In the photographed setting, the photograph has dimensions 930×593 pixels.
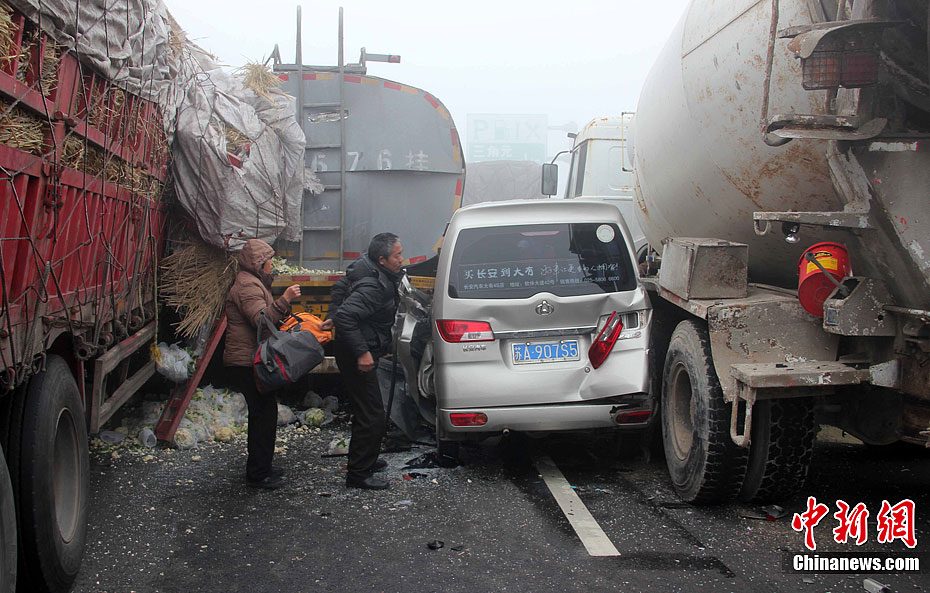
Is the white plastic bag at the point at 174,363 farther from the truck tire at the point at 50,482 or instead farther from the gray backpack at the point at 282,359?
the truck tire at the point at 50,482

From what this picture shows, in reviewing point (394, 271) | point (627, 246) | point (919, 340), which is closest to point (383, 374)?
point (394, 271)

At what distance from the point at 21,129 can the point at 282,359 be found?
7.80ft

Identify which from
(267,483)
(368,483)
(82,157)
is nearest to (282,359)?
(267,483)

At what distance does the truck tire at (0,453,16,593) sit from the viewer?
2881mm

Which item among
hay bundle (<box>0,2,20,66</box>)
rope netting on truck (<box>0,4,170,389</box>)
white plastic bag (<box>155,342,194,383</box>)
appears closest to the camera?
hay bundle (<box>0,2,20,66</box>)

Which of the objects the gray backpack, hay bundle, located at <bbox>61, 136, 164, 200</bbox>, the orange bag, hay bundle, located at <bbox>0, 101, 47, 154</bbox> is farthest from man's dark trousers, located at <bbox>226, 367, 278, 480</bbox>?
hay bundle, located at <bbox>0, 101, 47, 154</bbox>

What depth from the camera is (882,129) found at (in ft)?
11.4

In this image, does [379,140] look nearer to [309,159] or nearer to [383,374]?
[309,159]

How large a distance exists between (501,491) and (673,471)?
3.53ft

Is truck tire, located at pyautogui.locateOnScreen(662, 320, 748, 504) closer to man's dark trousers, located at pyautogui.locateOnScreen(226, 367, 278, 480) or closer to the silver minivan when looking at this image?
the silver minivan

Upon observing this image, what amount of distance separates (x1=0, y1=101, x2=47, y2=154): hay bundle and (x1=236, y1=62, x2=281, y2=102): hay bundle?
433 cm

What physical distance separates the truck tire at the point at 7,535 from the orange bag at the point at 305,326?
2.80 meters

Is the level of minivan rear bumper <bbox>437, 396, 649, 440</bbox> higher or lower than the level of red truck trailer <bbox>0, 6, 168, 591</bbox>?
lower

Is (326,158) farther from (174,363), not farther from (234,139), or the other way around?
(174,363)
